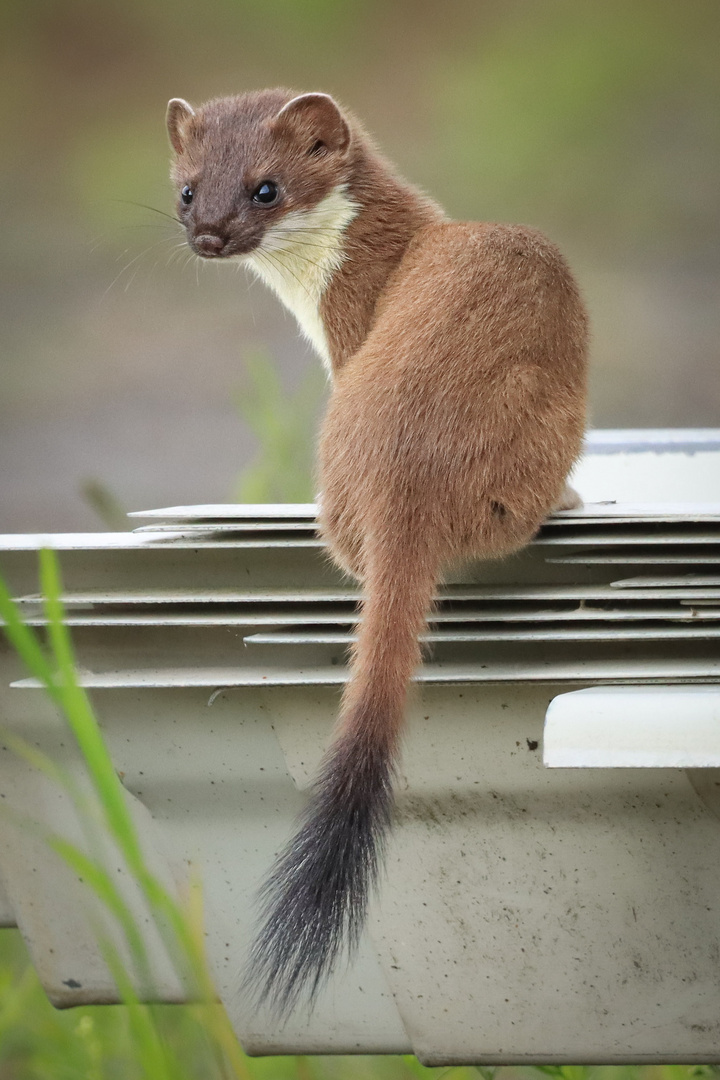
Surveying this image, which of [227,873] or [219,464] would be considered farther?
[219,464]

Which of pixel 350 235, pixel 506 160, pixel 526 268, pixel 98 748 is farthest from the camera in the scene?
pixel 506 160

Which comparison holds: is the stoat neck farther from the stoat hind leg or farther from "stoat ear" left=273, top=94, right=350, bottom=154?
the stoat hind leg

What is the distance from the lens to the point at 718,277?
2111 mm

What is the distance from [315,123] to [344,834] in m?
0.65

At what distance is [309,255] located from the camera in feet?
3.27

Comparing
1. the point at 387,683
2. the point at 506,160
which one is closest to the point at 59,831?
the point at 387,683

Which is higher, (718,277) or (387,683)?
(387,683)

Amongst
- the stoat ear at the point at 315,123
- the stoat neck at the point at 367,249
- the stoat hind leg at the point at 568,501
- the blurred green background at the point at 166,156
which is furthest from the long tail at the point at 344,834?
the blurred green background at the point at 166,156

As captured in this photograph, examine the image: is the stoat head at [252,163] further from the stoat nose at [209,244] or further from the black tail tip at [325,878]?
the black tail tip at [325,878]

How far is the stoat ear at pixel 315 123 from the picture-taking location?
984mm

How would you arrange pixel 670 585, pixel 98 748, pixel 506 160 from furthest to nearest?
pixel 506 160, pixel 670 585, pixel 98 748

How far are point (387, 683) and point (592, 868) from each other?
0.48 feet

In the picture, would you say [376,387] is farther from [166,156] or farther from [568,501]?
[166,156]

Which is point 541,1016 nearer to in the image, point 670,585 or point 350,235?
point 670,585
